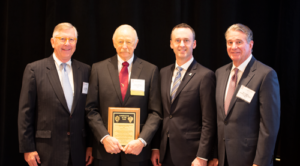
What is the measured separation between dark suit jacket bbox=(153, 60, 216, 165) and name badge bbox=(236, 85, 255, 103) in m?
0.32

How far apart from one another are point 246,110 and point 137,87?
108 cm

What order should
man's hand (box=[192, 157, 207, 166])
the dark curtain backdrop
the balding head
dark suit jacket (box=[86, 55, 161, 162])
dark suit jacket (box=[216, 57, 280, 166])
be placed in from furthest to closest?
the dark curtain backdrop, the balding head, dark suit jacket (box=[86, 55, 161, 162]), man's hand (box=[192, 157, 207, 166]), dark suit jacket (box=[216, 57, 280, 166])

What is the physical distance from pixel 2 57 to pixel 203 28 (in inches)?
112

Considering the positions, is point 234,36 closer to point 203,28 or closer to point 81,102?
point 203,28

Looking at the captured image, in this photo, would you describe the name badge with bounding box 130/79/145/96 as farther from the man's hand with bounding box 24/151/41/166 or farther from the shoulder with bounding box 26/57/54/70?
the man's hand with bounding box 24/151/41/166

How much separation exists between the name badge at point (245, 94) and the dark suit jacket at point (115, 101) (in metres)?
0.83

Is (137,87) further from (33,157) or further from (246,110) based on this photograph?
(33,157)

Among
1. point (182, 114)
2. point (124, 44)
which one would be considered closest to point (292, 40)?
point (182, 114)

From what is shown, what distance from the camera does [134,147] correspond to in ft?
7.84

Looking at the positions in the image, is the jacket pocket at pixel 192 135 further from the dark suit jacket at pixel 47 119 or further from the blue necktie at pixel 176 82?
the dark suit jacket at pixel 47 119

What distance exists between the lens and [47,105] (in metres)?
2.47

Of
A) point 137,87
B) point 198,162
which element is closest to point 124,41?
point 137,87

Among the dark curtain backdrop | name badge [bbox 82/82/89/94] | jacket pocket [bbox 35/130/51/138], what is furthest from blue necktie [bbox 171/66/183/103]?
jacket pocket [bbox 35/130/51/138]

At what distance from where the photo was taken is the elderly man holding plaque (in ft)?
7.95
